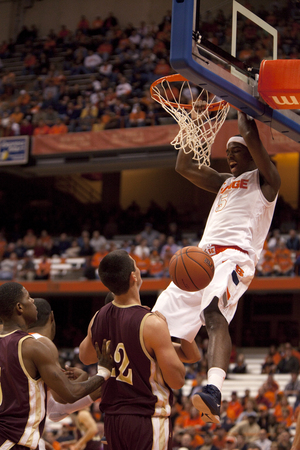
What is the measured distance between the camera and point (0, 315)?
384 centimetres

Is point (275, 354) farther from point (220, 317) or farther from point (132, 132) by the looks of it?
point (220, 317)

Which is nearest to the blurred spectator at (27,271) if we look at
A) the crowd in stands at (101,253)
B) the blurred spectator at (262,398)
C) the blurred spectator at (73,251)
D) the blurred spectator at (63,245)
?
the crowd in stands at (101,253)

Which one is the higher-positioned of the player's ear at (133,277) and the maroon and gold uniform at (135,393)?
the player's ear at (133,277)

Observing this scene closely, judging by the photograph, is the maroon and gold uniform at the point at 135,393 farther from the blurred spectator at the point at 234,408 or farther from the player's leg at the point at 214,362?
the blurred spectator at the point at 234,408

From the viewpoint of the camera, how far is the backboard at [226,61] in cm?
393

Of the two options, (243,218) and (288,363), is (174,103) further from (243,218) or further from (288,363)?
(288,363)

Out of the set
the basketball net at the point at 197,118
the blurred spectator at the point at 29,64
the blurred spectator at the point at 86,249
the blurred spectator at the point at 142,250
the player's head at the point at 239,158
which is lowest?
the blurred spectator at the point at 86,249

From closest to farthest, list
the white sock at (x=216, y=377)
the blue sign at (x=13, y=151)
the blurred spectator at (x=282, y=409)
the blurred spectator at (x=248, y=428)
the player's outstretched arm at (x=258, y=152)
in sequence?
the white sock at (x=216, y=377)
the player's outstretched arm at (x=258, y=152)
the blurred spectator at (x=248, y=428)
the blurred spectator at (x=282, y=409)
the blue sign at (x=13, y=151)

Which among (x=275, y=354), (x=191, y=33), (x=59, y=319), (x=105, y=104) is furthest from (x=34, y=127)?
(x=191, y=33)

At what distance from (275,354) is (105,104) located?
9074mm

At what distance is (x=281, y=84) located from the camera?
445cm

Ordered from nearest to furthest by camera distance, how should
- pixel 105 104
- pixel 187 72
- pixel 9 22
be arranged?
pixel 187 72, pixel 105 104, pixel 9 22

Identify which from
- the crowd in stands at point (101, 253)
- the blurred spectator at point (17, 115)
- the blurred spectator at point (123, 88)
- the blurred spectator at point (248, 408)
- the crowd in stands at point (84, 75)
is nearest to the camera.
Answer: the blurred spectator at point (248, 408)

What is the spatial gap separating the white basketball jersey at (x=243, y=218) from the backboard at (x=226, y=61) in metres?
0.48
